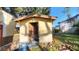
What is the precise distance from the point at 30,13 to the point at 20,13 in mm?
114

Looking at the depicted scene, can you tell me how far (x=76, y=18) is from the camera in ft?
6.27

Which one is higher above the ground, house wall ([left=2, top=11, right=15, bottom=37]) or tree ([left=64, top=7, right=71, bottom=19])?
tree ([left=64, top=7, right=71, bottom=19])

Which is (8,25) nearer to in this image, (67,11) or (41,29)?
(41,29)

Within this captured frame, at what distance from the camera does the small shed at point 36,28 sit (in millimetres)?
1913

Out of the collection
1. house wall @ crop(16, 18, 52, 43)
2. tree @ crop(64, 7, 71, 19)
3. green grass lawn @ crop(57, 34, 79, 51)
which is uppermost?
tree @ crop(64, 7, 71, 19)

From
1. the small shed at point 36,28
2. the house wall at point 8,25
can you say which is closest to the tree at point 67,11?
→ the small shed at point 36,28

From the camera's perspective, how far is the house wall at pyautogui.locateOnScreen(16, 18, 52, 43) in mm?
1911

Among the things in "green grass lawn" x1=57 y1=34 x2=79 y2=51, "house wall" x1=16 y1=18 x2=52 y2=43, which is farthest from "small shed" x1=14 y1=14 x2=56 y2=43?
"green grass lawn" x1=57 y1=34 x2=79 y2=51

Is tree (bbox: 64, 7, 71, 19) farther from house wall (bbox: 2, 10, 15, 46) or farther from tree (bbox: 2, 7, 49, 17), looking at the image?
house wall (bbox: 2, 10, 15, 46)

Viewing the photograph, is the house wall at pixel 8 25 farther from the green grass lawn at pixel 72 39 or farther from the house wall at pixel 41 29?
the green grass lawn at pixel 72 39

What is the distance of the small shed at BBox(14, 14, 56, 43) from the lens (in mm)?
1913

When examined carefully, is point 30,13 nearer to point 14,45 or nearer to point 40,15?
point 40,15

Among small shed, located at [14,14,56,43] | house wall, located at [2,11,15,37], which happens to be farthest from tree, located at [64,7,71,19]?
house wall, located at [2,11,15,37]
